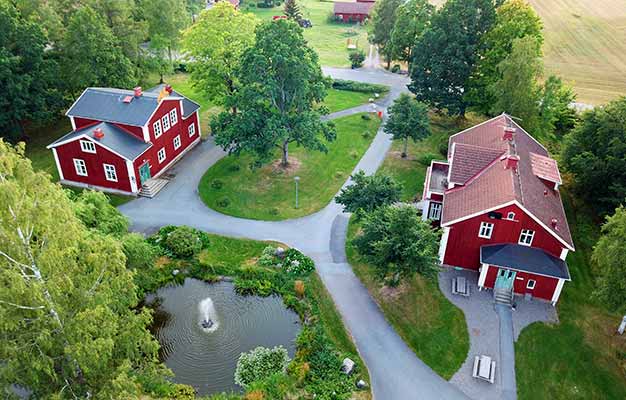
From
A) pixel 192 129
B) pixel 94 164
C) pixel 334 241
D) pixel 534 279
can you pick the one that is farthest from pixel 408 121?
pixel 94 164

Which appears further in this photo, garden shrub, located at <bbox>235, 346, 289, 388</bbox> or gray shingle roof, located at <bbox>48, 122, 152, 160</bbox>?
gray shingle roof, located at <bbox>48, 122, 152, 160</bbox>

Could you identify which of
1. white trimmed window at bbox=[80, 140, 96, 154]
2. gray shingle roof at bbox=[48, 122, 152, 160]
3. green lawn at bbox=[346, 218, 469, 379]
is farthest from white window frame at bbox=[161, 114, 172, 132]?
green lawn at bbox=[346, 218, 469, 379]

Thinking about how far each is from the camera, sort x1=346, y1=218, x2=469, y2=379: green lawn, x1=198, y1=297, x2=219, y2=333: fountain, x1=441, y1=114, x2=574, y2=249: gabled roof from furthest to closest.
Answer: x1=441, y1=114, x2=574, y2=249: gabled roof → x1=198, y1=297, x2=219, y2=333: fountain → x1=346, y1=218, x2=469, y2=379: green lawn

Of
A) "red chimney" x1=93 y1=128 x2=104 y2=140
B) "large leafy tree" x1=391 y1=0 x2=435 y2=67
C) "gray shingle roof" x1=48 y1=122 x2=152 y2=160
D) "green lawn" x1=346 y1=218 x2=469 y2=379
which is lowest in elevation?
"green lawn" x1=346 y1=218 x2=469 y2=379

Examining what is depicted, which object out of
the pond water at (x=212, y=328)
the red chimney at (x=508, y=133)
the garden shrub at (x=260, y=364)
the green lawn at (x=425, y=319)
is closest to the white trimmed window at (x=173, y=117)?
the pond water at (x=212, y=328)

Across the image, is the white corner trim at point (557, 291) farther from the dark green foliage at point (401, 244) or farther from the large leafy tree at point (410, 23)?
the large leafy tree at point (410, 23)

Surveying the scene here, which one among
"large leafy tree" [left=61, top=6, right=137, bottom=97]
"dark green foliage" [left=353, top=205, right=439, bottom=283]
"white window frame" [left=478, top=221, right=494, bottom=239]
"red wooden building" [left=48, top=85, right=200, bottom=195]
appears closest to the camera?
"dark green foliage" [left=353, top=205, right=439, bottom=283]

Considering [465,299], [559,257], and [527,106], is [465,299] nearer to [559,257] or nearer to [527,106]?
[559,257]

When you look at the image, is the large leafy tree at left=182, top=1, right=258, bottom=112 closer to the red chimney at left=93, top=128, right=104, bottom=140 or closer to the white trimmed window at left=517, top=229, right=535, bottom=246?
the red chimney at left=93, top=128, right=104, bottom=140
